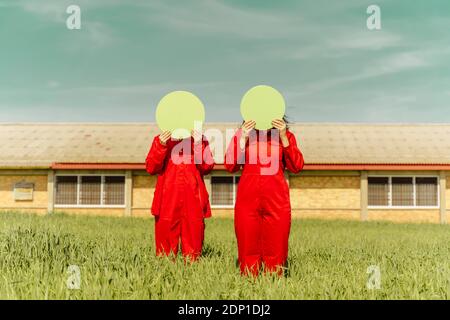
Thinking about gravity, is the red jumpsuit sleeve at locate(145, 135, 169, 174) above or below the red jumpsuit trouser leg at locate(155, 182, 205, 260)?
above

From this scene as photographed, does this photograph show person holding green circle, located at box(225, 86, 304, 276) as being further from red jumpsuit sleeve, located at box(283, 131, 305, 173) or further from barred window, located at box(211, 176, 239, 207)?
barred window, located at box(211, 176, 239, 207)

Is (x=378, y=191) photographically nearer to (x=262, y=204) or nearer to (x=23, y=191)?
(x=23, y=191)

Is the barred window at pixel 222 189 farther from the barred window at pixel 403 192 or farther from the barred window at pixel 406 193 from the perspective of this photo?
the barred window at pixel 403 192

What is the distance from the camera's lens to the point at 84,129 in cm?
2081

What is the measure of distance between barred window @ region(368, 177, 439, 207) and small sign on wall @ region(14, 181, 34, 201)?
41.7ft

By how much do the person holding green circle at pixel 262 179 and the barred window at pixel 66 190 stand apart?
15.2 metres

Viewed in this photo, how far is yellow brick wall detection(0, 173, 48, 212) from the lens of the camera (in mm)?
18188

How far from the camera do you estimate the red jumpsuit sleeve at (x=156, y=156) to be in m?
4.69

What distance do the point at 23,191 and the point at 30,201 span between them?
0.46 meters

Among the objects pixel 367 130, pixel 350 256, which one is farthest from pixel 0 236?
pixel 367 130

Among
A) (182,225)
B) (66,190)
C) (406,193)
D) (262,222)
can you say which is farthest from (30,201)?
(262,222)

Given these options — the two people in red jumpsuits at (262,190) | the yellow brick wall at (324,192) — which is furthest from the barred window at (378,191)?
the two people in red jumpsuits at (262,190)

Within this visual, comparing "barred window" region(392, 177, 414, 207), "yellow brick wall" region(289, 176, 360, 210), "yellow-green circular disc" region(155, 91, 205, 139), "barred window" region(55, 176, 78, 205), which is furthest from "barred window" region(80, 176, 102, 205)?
"yellow-green circular disc" region(155, 91, 205, 139)

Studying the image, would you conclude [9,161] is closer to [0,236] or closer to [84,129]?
[84,129]
